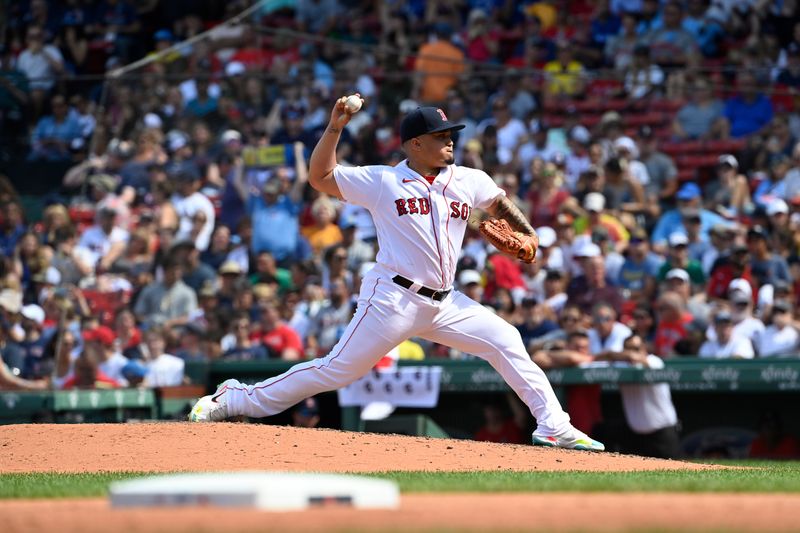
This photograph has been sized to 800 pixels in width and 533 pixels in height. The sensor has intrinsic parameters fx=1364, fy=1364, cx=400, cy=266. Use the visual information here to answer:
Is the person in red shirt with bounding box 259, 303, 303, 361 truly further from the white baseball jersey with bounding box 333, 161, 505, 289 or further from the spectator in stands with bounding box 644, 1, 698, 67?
the spectator in stands with bounding box 644, 1, 698, 67

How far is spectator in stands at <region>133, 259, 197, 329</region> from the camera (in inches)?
553

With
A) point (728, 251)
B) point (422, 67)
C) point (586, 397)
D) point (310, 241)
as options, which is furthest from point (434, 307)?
point (422, 67)

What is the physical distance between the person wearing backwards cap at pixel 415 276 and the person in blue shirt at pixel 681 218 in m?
5.72

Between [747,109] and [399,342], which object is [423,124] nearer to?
[399,342]

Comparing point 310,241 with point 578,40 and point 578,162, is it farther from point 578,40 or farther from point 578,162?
point 578,40

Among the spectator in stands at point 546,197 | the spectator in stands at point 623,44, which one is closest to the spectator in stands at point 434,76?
the spectator in stands at point 546,197

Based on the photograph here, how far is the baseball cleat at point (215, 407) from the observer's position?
819 centimetres

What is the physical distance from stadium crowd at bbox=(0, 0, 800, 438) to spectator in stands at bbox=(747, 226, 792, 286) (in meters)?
0.02

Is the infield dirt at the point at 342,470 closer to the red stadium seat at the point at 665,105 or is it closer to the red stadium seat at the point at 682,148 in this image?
the red stadium seat at the point at 665,105

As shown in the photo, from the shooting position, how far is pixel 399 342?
7.62 meters

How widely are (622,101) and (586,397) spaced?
183 inches

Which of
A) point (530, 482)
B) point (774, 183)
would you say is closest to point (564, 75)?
point (774, 183)

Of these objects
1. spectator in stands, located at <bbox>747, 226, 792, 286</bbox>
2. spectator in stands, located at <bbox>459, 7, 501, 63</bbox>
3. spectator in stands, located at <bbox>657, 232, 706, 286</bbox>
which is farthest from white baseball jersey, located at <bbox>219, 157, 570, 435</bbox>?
spectator in stands, located at <bbox>459, 7, 501, 63</bbox>

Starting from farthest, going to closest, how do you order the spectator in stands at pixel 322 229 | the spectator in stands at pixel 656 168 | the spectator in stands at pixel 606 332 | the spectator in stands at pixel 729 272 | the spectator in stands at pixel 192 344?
the spectator in stands at pixel 322 229 → the spectator in stands at pixel 656 168 → the spectator in stands at pixel 192 344 → the spectator in stands at pixel 729 272 → the spectator in stands at pixel 606 332
